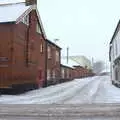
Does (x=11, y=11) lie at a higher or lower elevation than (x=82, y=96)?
higher

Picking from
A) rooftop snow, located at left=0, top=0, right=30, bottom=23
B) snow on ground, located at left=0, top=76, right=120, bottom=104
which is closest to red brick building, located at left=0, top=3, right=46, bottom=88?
rooftop snow, located at left=0, top=0, right=30, bottom=23

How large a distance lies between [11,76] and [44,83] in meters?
13.9

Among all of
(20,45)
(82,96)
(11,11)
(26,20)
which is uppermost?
(11,11)

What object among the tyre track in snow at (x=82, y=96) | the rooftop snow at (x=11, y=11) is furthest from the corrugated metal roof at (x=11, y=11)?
the tyre track in snow at (x=82, y=96)

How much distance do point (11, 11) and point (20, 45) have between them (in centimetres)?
377

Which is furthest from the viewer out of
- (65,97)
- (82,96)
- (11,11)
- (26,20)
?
(26,20)

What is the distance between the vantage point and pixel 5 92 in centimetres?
3142

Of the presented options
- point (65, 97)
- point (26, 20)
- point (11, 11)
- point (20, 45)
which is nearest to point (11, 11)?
point (11, 11)

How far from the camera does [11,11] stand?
34.5 m

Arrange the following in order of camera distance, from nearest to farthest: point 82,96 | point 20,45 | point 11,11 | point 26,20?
point 82,96 < point 20,45 < point 11,11 < point 26,20

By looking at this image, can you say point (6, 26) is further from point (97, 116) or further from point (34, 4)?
point (97, 116)

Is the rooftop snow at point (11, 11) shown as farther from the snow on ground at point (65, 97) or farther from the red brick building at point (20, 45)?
the snow on ground at point (65, 97)

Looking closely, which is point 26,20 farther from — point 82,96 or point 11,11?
point 82,96

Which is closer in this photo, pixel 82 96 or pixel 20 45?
pixel 82 96
